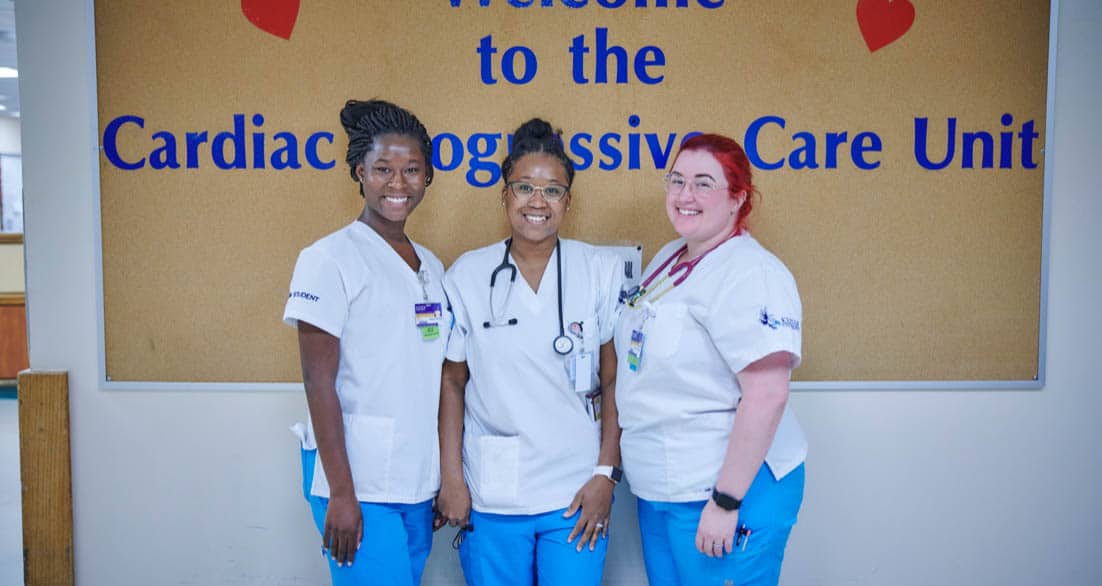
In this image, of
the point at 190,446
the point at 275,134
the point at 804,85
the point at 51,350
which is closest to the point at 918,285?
the point at 804,85

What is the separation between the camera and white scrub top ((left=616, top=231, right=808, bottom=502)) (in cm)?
132

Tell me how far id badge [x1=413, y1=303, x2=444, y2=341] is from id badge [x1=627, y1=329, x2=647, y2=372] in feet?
1.47

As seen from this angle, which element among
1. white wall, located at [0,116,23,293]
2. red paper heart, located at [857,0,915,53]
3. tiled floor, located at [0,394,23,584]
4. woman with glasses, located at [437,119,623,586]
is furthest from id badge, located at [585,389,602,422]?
white wall, located at [0,116,23,293]

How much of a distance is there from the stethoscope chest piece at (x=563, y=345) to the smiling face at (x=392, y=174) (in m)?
0.47

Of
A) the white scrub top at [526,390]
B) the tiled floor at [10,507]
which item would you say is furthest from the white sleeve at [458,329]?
the tiled floor at [10,507]

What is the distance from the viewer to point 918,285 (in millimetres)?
1913

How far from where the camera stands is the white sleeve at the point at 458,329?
5.00 ft

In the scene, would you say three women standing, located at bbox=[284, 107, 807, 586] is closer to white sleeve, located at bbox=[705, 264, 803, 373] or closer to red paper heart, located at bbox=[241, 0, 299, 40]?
white sleeve, located at bbox=[705, 264, 803, 373]

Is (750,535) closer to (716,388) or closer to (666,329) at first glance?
(716,388)

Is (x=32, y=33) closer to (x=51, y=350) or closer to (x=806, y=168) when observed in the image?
(x=51, y=350)

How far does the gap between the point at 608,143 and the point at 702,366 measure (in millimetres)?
801

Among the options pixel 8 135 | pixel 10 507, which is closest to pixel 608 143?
pixel 10 507

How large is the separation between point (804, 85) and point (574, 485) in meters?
1.31

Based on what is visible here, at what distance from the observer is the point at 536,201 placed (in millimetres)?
1482
